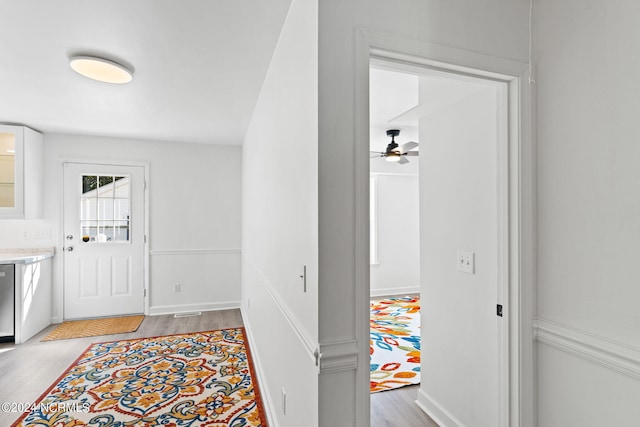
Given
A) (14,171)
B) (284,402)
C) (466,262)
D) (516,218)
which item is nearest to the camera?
(516,218)

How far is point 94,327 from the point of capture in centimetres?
403

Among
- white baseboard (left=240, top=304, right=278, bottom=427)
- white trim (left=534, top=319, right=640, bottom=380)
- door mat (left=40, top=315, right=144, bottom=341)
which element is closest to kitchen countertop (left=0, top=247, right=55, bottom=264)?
door mat (left=40, top=315, right=144, bottom=341)

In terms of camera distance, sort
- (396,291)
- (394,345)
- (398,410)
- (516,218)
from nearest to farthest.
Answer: (516,218), (398,410), (394,345), (396,291)

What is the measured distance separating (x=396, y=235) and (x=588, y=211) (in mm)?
4700

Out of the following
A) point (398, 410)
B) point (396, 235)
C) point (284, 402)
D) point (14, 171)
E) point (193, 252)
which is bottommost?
point (398, 410)

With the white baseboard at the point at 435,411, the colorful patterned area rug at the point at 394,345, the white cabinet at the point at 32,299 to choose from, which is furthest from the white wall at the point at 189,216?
the white baseboard at the point at 435,411

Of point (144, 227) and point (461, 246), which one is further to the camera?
point (144, 227)

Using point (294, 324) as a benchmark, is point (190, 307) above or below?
below

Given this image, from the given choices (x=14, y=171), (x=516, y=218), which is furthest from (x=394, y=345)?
(x=14, y=171)

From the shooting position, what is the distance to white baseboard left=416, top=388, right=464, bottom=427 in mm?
2082

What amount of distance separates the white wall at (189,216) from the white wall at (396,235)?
245 cm

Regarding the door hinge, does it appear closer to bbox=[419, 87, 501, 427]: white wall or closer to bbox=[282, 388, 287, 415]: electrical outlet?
bbox=[282, 388, 287, 415]: electrical outlet

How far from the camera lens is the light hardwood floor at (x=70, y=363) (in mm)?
2281

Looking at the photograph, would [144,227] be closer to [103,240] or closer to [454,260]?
[103,240]
